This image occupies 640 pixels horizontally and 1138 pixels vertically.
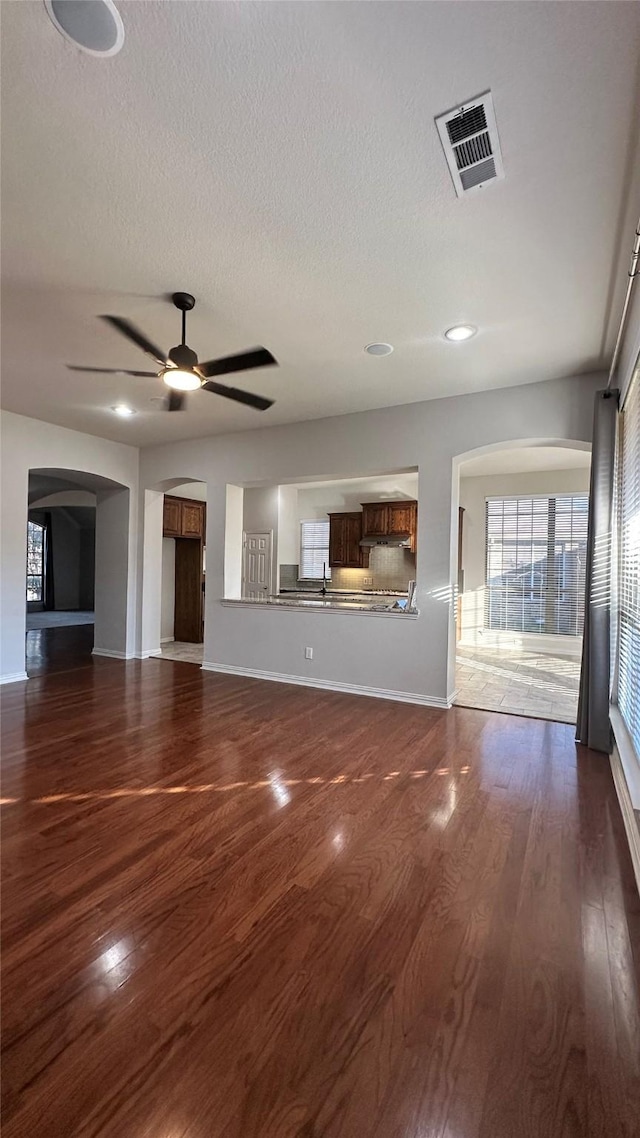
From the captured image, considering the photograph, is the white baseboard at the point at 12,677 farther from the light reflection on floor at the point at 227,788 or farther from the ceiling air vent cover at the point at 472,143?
the ceiling air vent cover at the point at 472,143

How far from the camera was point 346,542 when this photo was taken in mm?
8867

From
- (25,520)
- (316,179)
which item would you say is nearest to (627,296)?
(316,179)

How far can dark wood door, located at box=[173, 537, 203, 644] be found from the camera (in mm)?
8125

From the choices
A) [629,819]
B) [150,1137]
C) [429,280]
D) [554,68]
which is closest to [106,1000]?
[150,1137]

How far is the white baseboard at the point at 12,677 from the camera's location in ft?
17.4

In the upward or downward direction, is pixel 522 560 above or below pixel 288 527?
below

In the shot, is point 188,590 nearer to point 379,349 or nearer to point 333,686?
point 333,686

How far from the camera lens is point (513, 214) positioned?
2178 mm

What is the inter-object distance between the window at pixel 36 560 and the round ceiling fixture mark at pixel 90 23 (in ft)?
44.9

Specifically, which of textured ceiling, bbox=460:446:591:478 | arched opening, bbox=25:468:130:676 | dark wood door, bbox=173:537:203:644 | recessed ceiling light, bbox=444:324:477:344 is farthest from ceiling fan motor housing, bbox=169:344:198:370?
dark wood door, bbox=173:537:203:644

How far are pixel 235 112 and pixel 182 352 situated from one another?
1.24 meters

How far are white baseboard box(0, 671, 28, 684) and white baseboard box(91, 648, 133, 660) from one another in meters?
1.49

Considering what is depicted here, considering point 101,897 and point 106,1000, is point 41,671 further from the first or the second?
point 106,1000

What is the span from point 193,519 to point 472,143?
22.7 ft
